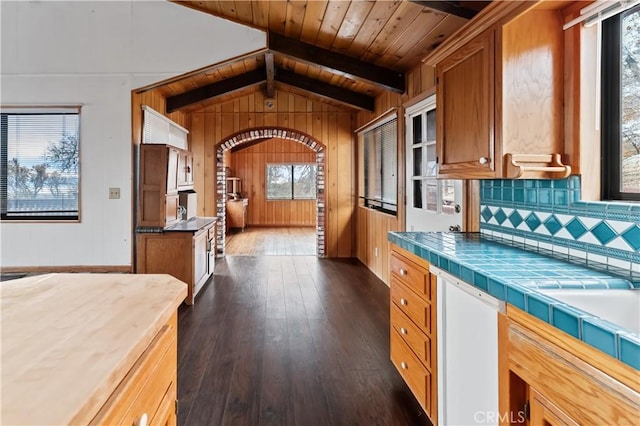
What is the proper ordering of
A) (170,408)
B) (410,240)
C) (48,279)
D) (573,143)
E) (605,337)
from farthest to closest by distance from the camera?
(410,240) < (573,143) < (48,279) < (170,408) < (605,337)

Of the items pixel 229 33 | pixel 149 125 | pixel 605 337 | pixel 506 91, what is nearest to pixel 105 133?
pixel 149 125

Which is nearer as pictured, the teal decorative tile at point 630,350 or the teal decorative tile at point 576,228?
the teal decorative tile at point 630,350

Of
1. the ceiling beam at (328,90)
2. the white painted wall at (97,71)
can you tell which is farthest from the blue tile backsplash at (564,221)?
the ceiling beam at (328,90)

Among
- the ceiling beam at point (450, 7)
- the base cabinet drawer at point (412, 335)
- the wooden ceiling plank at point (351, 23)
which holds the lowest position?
the base cabinet drawer at point (412, 335)

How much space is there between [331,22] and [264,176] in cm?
857

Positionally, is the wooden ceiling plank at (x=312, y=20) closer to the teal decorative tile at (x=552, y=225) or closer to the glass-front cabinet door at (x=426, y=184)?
the glass-front cabinet door at (x=426, y=184)

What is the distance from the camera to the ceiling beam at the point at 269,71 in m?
4.74

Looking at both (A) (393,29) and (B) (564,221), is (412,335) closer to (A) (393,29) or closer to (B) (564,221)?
(B) (564,221)

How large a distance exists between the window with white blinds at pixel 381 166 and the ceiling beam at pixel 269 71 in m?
1.61

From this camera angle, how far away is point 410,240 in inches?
88.7

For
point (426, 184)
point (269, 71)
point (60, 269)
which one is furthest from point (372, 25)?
A: point (60, 269)

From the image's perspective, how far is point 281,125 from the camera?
6766mm

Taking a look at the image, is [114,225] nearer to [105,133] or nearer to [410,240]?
[105,133]

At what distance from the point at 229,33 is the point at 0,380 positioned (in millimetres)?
4266
